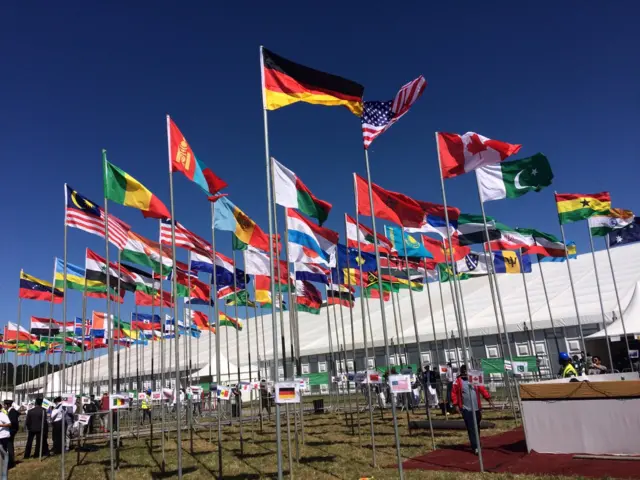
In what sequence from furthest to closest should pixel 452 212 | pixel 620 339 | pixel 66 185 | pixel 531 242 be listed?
pixel 620 339
pixel 531 242
pixel 452 212
pixel 66 185

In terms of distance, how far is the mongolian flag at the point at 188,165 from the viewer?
12312 millimetres

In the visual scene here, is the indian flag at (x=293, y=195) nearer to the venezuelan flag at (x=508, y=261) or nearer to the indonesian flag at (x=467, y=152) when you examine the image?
the indonesian flag at (x=467, y=152)

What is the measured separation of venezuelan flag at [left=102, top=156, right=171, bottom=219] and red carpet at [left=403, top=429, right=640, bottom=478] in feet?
31.3

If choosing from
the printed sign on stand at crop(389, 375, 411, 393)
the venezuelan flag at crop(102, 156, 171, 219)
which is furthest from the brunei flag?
the printed sign on stand at crop(389, 375, 411, 393)

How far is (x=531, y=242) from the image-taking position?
85.7ft

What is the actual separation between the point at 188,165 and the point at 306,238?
4936 mm

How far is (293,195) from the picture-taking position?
42.0 feet

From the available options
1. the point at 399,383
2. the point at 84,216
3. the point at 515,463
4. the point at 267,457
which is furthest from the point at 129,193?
the point at 515,463

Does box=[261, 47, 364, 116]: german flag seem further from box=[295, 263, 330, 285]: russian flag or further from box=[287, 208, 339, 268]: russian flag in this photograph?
box=[295, 263, 330, 285]: russian flag

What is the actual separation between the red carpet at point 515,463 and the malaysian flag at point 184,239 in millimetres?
10000

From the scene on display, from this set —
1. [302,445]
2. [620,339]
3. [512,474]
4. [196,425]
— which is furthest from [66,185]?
[620,339]

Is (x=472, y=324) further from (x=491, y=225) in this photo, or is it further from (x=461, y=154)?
(x=461, y=154)

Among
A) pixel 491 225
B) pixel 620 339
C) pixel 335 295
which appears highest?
pixel 491 225

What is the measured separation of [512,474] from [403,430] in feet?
27.5
